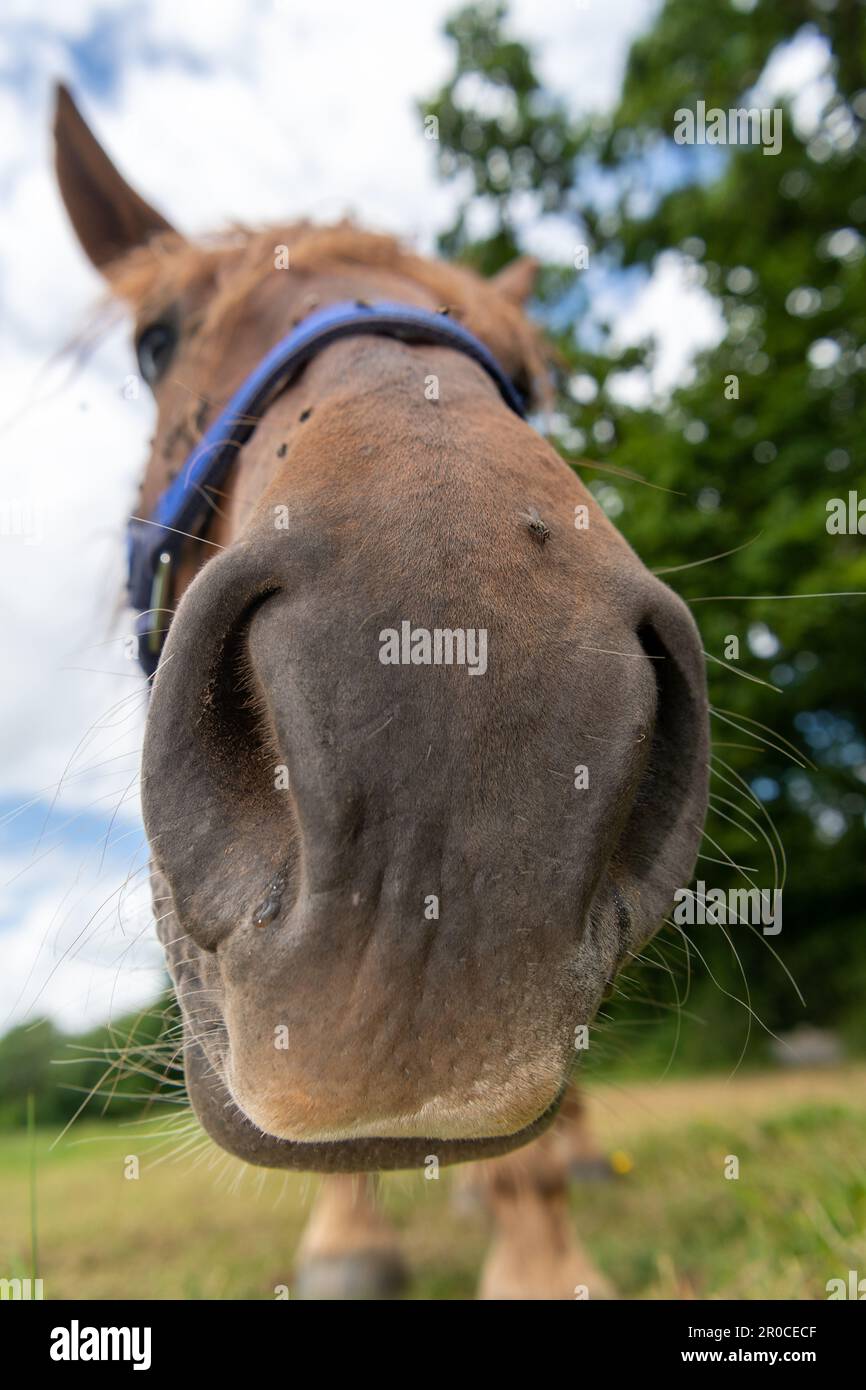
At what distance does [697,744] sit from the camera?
1.29 m

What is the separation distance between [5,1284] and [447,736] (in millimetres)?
1972

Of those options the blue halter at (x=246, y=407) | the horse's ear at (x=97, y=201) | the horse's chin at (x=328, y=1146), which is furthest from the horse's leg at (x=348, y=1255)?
the horse's ear at (x=97, y=201)

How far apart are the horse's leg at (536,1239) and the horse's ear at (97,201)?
3363 millimetres

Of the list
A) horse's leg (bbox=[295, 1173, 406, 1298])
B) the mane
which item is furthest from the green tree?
horse's leg (bbox=[295, 1173, 406, 1298])

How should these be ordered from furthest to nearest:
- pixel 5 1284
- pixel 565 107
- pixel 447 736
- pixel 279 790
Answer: pixel 565 107 < pixel 5 1284 < pixel 279 790 < pixel 447 736

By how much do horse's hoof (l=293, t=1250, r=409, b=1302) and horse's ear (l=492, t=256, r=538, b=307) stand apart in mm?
3872

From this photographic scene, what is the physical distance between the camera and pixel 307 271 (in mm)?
2094

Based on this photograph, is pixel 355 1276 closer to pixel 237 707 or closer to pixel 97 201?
pixel 237 707

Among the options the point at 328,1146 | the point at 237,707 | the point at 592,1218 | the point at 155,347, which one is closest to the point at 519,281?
the point at 155,347

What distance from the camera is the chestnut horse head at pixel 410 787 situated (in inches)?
40.9

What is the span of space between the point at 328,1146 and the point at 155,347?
2035 millimetres

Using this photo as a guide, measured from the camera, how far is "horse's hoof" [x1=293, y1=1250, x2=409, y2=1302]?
3361 millimetres
